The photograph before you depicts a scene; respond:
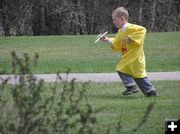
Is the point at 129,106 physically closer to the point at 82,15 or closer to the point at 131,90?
the point at 131,90

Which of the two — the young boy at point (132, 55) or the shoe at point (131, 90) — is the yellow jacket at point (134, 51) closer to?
the young boy at point (132, 55)

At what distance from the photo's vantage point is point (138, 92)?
10258mm

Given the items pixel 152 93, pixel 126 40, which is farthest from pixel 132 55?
pixel 152 93

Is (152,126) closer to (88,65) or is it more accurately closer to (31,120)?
(31,120)

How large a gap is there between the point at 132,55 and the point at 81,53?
10.1 meters

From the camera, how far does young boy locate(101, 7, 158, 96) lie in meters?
9.55

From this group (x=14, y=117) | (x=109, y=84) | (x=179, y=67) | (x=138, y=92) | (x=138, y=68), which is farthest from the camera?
(x=179, y=67)

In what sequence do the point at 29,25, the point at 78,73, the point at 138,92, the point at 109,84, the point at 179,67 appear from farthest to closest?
the point at 29,25 → the point at 179,67 → the point at 78,73 → the point at 109,84 → the point at 138,92

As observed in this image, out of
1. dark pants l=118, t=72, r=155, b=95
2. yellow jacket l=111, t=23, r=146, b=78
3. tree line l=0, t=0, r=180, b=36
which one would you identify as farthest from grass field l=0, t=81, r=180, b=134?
tree line l=0, t=0, r=180, b=36

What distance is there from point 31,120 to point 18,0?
29177 mm

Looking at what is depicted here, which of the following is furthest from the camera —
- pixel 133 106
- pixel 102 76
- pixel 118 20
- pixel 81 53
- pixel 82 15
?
pixel 82 15

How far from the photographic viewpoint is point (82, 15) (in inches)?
1404

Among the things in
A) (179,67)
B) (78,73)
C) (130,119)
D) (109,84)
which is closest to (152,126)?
(130,119)

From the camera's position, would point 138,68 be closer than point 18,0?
Yes
